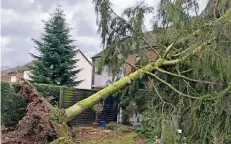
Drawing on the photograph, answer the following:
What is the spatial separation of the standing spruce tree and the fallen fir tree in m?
8.98

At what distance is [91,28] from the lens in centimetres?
1117

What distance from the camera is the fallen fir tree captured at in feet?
24.9

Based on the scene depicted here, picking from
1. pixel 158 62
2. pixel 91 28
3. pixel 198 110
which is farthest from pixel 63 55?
pixel 198 110

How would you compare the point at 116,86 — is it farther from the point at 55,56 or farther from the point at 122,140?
the point at 55,56

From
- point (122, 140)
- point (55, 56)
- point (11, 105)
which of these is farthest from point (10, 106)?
point (55, 56)

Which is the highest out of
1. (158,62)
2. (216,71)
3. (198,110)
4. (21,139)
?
(158,62)

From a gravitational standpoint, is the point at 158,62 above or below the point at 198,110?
above

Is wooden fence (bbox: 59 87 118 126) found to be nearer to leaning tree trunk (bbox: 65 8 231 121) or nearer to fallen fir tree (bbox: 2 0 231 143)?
leaning tree trunk (bbox: 65 8 231 121)

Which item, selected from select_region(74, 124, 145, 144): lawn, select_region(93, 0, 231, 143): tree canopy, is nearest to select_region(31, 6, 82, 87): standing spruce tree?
select_region(93, 0, 231, 143): tree canopy

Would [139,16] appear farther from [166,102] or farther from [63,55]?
[63,55]

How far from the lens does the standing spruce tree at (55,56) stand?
18797 millimetres

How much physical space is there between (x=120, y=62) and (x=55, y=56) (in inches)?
360

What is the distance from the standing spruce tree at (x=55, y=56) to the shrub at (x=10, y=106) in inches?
310

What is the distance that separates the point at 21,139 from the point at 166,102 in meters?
4.33
